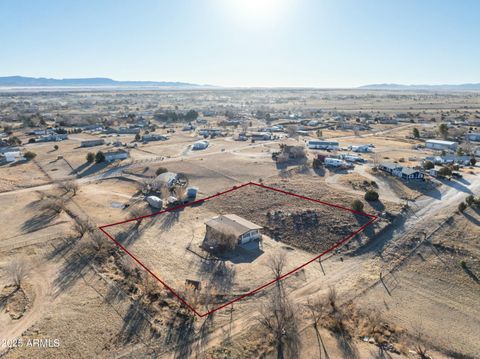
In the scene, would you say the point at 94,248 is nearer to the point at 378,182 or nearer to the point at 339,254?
the point at 339,254

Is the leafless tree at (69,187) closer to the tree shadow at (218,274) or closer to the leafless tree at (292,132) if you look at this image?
the tree shadow at (218,274)

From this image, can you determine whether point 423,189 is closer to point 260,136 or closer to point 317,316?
point 317,316

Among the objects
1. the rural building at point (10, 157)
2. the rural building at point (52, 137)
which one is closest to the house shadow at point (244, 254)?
the rural building at point (10, 157)

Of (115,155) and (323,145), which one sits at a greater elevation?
(115,155)

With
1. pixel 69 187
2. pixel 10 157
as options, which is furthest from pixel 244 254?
pixel 10 157

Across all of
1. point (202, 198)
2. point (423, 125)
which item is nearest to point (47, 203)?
point (202, 198)

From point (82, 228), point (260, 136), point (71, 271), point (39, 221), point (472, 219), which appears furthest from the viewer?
point (260, 136)
